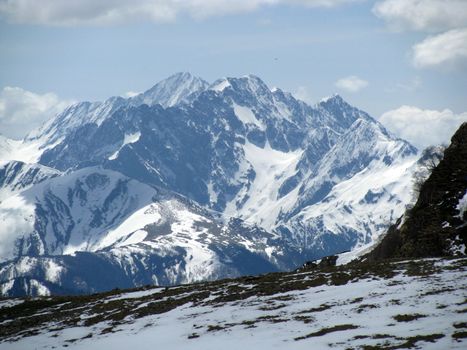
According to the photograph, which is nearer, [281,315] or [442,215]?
[281,315]

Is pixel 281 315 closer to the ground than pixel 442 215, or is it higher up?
closer to the ground

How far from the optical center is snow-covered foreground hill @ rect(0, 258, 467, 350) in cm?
4362

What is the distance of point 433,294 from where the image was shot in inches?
1962

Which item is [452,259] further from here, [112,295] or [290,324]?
[112,295]

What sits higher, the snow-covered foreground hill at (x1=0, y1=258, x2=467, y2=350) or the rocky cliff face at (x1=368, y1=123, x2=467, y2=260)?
the rocky cliff face at (x1=368, y1=123, x2=467, y2=260)

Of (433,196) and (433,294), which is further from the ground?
(433,196)

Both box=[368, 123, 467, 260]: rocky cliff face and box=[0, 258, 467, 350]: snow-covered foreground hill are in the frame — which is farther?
box=[368, 123, 467, 260]: rocky cliff face

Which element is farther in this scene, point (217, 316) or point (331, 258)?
point (331, 258)

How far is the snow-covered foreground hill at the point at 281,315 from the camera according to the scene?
43625 mm

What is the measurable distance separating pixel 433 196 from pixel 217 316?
3308cm

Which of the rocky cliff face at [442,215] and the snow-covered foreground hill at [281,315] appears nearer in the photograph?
the snow-covered foreground hill at [281,315]

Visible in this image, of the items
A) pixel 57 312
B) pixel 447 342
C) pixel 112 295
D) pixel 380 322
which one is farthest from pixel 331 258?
pixel 447 342

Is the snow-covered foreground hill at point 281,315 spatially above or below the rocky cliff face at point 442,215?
below

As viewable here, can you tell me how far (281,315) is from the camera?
5378cm
